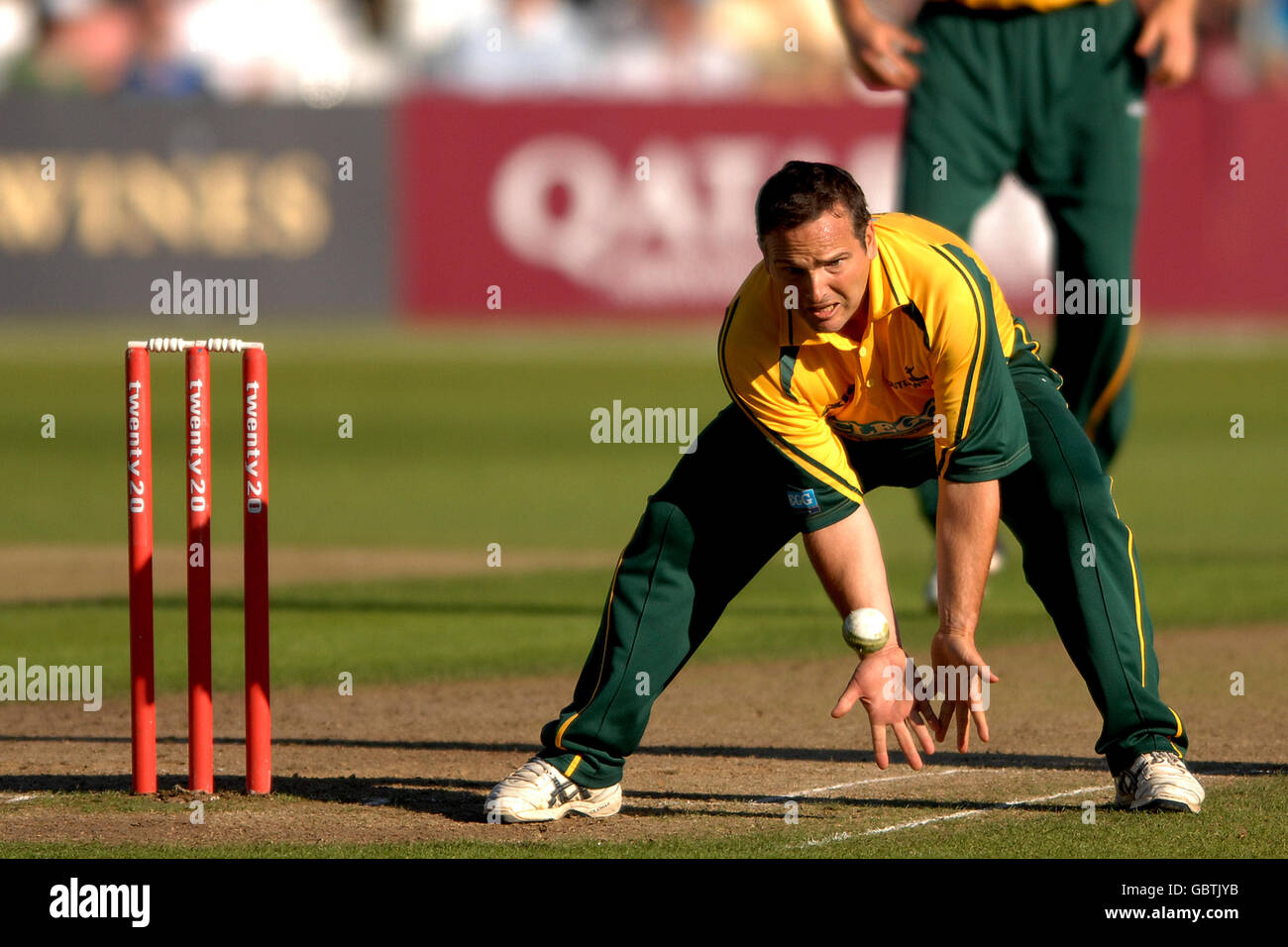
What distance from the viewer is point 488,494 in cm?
1364

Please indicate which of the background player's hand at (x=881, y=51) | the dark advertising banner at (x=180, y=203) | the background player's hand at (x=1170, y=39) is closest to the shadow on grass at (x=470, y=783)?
the background player's hand at (x=881, y=51)

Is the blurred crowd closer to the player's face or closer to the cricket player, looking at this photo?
the cricket player

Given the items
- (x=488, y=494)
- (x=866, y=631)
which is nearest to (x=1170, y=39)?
(x=866, y=631)

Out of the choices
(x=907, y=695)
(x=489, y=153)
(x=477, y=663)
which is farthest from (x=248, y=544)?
(x=489, y=153)

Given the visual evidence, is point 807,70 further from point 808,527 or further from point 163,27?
point 808,527

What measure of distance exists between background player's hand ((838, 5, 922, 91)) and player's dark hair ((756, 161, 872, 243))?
3.45 meters

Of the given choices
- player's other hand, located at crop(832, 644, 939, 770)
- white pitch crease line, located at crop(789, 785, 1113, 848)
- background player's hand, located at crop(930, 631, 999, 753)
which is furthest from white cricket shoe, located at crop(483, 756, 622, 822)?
background player's hand, located at crop(930, 631, 999, 753)

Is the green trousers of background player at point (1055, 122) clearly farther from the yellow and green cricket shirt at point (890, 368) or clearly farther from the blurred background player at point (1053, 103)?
the yellow and green cricket shirt at point (890, 368)

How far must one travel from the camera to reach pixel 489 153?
23.3 metres

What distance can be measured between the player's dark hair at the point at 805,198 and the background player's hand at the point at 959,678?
104cm

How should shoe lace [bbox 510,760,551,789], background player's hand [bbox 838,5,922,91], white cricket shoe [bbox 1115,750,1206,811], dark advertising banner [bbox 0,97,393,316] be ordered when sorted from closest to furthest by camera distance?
white cricket shoe [bbox 1115,750,1206,811]
shoe lace [bbox 510,760,551,789]
background player's hand [bbox 838,5,922,91]
dark advertising banner [bbox 0,97,393,316]

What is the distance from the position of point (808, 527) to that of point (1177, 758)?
1.21m

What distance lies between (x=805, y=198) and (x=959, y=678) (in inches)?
50.4

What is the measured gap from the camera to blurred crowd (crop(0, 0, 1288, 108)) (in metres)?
24.4
